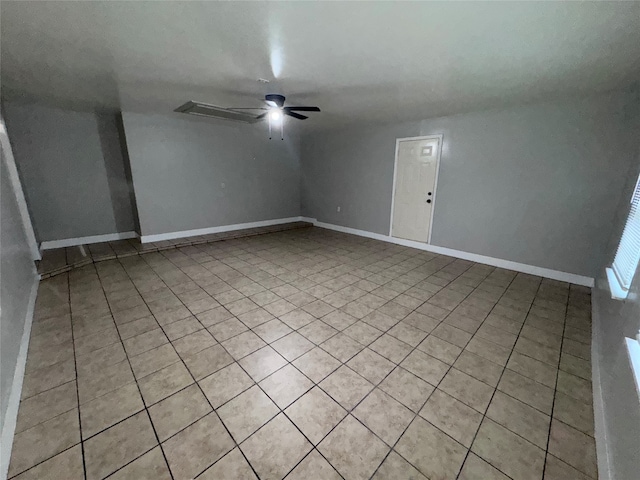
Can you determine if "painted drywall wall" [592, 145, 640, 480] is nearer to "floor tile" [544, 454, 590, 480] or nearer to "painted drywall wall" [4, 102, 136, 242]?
"floor tile" [544, 454, 590, 480]

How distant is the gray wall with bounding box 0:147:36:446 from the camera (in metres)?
1.54

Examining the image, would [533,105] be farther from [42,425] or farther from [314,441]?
[42,425]

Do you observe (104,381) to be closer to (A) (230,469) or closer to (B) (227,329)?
(B) (227,329)

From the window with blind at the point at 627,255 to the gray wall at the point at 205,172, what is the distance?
5351 mm

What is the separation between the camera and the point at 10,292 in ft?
6.47

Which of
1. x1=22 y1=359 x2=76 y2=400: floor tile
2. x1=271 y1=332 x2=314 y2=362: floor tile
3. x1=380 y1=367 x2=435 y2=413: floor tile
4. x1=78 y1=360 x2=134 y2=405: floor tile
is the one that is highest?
x1=22 y1=359 x2=76 y2=400: floor tile

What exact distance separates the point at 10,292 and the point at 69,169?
11.1 feet

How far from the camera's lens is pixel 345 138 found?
18.6 feet

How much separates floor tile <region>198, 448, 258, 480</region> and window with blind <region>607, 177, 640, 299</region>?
2643 mm

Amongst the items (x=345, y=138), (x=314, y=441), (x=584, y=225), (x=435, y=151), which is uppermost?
(x=345, y=138)

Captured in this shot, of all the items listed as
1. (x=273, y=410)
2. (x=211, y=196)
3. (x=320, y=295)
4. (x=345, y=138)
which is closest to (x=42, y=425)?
(x=273, y=410)

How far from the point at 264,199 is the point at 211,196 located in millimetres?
1301

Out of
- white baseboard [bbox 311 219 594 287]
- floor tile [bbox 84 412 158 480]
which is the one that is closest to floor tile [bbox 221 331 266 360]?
floor tile [bbox 84 412 158 480]

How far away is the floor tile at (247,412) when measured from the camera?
143 cm
